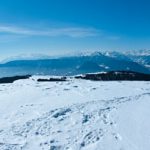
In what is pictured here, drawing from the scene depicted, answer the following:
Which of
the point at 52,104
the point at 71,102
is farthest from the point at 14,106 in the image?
the point at 71,102

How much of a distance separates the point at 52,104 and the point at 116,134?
36.9ft

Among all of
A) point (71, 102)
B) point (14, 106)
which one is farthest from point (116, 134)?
point (14, 106)

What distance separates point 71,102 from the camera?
1155 inches

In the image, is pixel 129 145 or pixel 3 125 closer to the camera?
pixel 129 145

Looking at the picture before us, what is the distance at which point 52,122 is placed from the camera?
847 inches

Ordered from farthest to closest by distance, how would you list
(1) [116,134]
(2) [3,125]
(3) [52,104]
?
(3) [52,104], (2) [3,125], (1) [116,134]

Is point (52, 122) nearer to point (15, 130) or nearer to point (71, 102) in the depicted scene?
point (15, 130)

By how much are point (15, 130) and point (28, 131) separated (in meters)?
0.92

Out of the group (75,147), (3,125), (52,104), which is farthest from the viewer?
(52,104)

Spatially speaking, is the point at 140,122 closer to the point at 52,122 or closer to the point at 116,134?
the point at 116,134

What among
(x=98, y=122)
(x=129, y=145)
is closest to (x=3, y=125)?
(x=98, y=122)

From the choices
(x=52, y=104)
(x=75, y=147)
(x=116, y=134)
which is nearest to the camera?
(x=75, y=147)

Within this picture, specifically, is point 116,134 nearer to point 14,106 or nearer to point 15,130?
point 15,130

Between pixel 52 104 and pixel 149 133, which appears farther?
pixel 52 104
